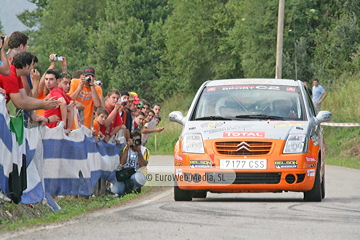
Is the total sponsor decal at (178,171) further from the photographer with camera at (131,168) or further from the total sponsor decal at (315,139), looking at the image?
the photographer with camera at (131,168)

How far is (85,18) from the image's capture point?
93.5 m

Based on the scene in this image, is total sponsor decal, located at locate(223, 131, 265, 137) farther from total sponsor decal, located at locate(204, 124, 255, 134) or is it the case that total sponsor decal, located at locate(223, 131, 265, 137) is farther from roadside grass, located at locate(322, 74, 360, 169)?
roadside grass, located at locate(322, 74, 360, 169)

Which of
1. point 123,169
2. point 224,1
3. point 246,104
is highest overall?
point 224,1

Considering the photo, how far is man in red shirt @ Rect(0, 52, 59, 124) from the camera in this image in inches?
387

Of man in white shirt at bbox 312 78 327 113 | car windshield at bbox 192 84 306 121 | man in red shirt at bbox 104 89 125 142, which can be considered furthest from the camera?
man in white shirt at bbox 312 78 327 113

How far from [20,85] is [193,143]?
9.00 ft

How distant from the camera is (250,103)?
12.6m

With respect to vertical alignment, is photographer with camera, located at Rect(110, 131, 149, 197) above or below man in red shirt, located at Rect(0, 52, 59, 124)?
below

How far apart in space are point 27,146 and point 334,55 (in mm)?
33389

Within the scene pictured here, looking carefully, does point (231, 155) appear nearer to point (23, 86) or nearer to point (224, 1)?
point (23, 86)

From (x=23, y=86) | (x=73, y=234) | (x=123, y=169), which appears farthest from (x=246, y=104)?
(x=73, y=234)

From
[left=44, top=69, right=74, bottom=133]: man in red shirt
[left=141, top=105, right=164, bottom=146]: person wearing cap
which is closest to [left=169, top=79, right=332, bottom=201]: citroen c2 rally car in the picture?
[left=44, top=69, right=74, bottom=133]: man in red shirt

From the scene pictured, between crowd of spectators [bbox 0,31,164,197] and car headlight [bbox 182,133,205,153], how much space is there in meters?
1.64

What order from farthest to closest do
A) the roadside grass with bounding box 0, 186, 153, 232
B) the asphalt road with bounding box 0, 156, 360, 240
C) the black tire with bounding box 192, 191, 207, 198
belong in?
1. the black tire with bounding box 192, 191, 207, 198
2. the roadside grass with bounding box 0, 186, 153, 232
3. the asphalt road with bounding box 0, 156, 360, 240
